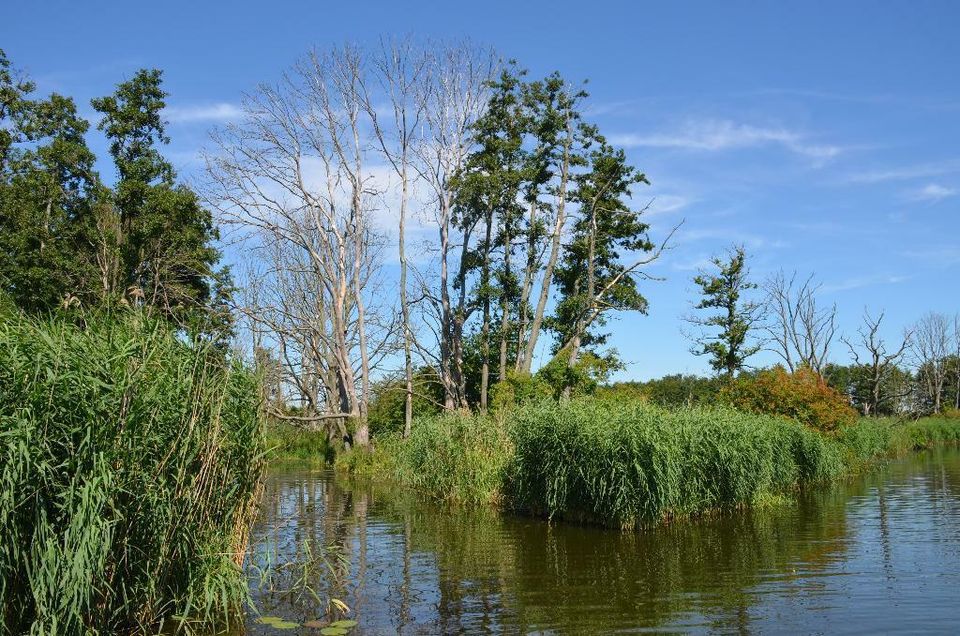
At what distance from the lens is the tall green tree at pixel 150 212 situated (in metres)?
28.2

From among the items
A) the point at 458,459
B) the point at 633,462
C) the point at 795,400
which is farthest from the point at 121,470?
the point at 795,400

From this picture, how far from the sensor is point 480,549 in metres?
13.1

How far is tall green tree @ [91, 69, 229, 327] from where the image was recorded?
92.5 feet

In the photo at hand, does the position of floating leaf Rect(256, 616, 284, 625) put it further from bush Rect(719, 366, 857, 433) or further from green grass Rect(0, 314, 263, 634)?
bush Rect(719, 366, 857, 433)

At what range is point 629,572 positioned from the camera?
11.1 meters

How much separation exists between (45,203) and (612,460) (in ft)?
87.0

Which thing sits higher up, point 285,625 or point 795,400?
point 795,400

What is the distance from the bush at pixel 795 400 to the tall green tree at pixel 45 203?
2386 centimetres

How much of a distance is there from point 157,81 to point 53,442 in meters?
27.0

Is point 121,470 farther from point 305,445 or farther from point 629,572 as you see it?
point 305,445

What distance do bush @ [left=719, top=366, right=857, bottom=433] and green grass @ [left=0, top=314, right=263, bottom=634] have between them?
65.8 feet

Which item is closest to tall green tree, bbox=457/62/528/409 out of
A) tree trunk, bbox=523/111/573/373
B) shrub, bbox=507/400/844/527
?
tree trunk, bbox=523/111/573/373

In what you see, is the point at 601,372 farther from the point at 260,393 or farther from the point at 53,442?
the point at 53,442

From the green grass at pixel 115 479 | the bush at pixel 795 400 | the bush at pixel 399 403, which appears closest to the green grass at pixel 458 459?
the bush at pixel 795 400
